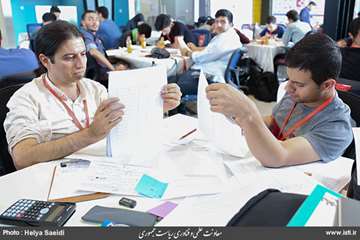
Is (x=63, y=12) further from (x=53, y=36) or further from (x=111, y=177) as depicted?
(x=111, y=177)

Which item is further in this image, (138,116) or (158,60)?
(158,60)

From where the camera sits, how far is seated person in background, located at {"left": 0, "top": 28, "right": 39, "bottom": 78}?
231 centimetres

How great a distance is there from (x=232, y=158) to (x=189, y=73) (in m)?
2.58

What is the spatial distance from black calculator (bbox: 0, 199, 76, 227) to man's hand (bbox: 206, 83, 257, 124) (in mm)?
479

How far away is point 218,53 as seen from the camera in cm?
365

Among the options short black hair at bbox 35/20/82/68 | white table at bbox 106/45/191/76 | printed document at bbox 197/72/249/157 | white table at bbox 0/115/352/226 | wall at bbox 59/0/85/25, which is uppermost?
wall at bbox 59/0/85/25

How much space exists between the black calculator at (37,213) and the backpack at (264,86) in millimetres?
3868

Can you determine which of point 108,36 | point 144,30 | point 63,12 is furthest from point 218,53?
point 63,12

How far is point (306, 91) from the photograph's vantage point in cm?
116

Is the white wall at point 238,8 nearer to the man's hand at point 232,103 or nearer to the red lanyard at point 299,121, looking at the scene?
the red lanyard at point 299,121

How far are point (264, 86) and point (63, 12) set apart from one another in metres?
4.77

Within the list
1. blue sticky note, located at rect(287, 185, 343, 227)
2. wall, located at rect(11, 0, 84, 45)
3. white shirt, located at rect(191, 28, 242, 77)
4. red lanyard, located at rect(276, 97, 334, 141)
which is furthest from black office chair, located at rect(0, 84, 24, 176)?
→ wall, located at rect(11, 0, 84, 45)

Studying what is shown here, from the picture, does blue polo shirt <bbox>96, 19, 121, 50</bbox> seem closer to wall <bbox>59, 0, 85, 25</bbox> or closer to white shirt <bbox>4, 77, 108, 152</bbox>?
wall <bbox>59, 0, 85, 25</bbox>

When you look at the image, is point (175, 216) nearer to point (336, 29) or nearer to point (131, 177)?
point (131, 177)
